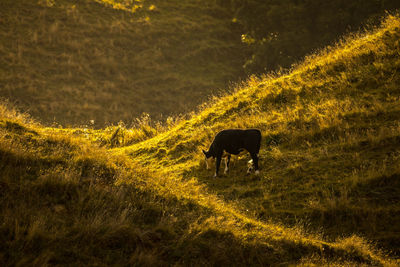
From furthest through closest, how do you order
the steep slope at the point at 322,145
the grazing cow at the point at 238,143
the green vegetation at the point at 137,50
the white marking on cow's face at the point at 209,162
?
the green vegetation at the point at 137,50, the white marking on cow's face at the point at 209,162, the grazing cow at the point at 238,143, the steep slope at the point at 322,145

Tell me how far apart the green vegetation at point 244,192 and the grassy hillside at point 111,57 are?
1540cm

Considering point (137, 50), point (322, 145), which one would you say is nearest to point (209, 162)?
point (322, 145)

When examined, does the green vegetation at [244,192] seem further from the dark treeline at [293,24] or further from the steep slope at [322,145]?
the dark treeline at [293,24]

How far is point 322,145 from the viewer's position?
8930 millimetres

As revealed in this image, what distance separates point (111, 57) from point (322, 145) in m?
28.2

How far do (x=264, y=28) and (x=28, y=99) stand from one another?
81.4 feet

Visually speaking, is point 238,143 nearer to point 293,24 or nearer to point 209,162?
point 209,162

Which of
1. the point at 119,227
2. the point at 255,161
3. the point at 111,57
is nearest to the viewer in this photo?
the point at 119,227

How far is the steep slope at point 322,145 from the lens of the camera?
6418 millimetres

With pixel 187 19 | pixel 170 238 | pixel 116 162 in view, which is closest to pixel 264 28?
pixel 187 19

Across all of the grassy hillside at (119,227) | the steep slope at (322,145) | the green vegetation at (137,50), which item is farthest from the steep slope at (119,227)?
the green vegetation at (137,50)

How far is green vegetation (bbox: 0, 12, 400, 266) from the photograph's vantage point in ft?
13.6

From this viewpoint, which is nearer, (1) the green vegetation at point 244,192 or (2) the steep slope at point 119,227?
(2) the steep slope at point 119,227

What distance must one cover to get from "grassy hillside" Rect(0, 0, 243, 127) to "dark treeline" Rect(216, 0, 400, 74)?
4.29m
